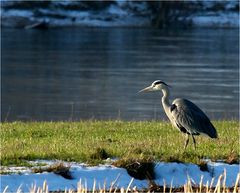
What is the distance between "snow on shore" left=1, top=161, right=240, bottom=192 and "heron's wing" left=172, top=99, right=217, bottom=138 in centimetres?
102

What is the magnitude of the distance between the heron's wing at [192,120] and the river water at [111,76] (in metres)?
9.87

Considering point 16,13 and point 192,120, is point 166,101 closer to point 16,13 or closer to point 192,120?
point 192,120

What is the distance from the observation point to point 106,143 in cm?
1241

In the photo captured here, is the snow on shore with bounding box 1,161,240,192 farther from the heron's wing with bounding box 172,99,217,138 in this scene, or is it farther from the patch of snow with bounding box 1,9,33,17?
the patch of snow with bounding box 1,9,33,17

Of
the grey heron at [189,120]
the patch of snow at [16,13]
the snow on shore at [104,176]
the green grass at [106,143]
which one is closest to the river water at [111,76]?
the green grass at [106,143]

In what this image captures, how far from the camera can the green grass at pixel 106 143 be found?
11078mm

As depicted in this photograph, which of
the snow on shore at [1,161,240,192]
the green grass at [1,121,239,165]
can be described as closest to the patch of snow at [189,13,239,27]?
the green grass at [1,121,239,165]

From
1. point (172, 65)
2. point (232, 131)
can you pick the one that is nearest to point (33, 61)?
point (172, 65)

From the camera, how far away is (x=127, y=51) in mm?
46469

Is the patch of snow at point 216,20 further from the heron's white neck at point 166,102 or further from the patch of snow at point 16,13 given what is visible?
the heron's white neck at point 166,102

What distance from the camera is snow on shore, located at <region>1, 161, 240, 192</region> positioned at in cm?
1003

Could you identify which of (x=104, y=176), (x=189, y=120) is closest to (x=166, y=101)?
(x=189, y=120)

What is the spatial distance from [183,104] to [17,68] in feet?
81.7

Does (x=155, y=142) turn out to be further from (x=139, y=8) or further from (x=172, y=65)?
(x=139, y=8)
